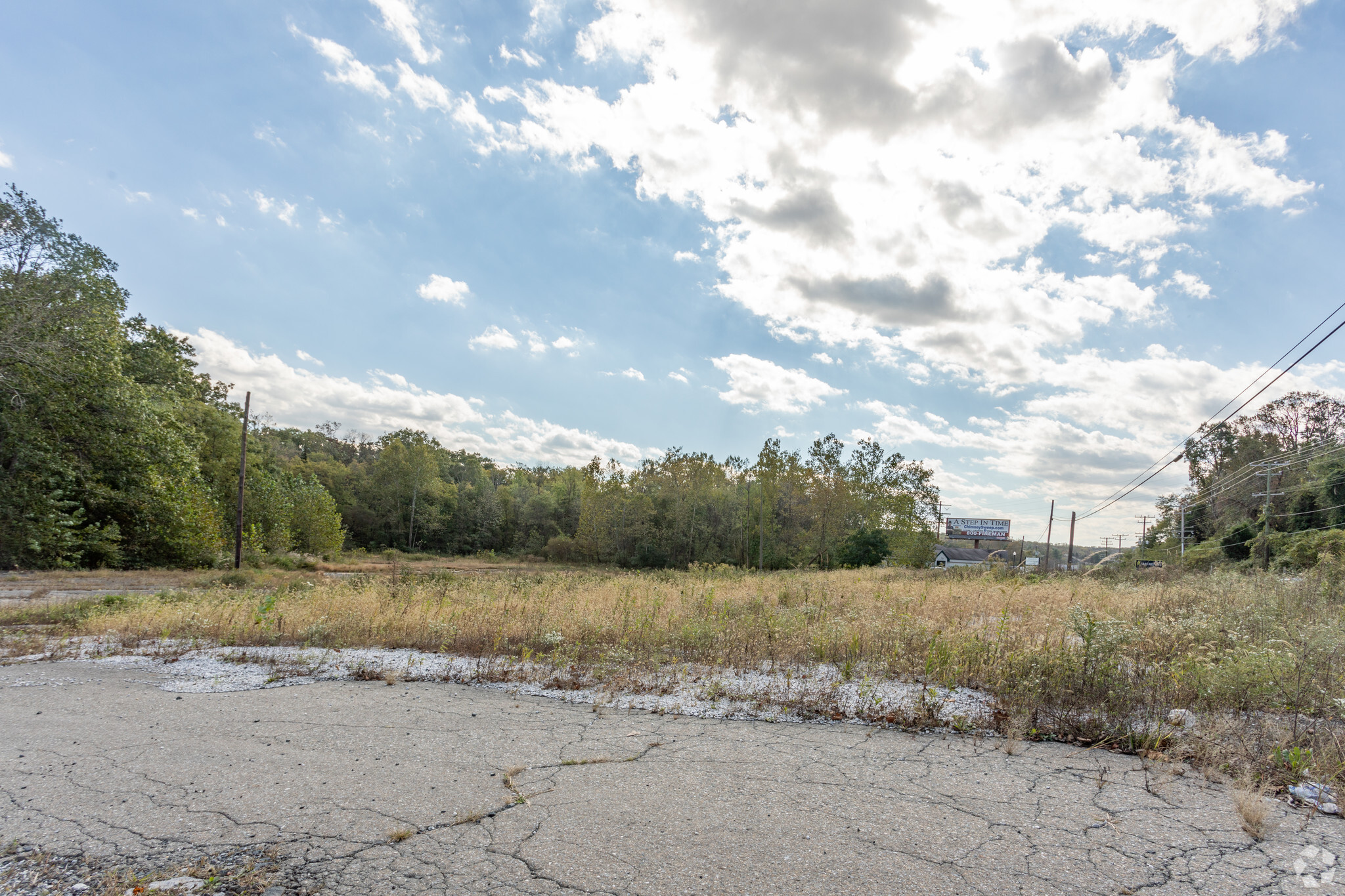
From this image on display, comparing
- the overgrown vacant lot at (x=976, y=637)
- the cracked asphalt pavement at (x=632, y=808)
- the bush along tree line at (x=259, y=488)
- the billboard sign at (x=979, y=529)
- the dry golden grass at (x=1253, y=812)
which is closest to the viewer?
the cracked asphalt pavement at (x=632, y=808)

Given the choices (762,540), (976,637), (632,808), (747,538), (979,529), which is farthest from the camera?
(979,529)

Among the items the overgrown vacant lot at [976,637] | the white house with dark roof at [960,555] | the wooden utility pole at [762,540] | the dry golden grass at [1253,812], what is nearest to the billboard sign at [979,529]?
the white house with dark roof at [960,555]

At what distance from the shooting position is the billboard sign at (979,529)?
247 feet

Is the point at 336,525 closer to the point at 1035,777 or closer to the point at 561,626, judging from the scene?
the point at 561,626

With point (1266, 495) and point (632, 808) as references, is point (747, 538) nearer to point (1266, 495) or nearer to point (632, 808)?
point (1266, 495)

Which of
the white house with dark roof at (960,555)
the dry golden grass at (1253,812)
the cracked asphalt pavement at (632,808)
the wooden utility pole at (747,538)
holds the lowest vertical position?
the white house with dark roof at (960,555)

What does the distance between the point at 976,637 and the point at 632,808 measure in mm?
4633

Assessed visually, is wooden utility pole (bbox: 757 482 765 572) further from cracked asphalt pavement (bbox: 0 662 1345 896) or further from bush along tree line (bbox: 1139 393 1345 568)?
cracked asphalt pavement (bbox: 0 662 1345 896)

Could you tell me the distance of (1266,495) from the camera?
35.2m

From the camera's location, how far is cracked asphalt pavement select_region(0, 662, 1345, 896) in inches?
109

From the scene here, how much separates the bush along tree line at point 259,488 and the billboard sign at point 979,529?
30367mm

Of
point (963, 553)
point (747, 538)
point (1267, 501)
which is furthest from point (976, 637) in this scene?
point (963, 553)

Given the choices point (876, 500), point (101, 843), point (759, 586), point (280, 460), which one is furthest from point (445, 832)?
point (280, 460)

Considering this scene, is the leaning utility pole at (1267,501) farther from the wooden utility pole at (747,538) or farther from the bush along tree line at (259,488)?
the wooden utility pole at (747,538)
